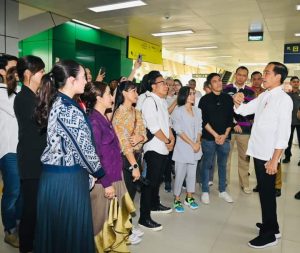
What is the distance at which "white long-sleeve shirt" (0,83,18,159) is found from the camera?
2486 mm

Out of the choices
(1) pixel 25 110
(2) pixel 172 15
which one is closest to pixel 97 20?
(2) pixel 172 15

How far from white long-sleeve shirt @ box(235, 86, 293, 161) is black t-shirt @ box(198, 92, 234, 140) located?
966 millimetres

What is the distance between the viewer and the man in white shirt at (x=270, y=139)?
2508 mm

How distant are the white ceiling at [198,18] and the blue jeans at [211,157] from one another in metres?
3.26

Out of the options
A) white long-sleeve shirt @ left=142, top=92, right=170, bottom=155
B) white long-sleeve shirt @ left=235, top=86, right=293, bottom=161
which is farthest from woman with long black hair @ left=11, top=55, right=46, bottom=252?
white long-sleeve shirt @ left=235, top=86, right=293, bottom=161

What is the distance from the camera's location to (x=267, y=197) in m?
2.65

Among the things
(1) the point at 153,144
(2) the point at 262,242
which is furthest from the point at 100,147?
(2) the point at 262,242

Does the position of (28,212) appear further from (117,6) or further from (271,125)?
(117,6)

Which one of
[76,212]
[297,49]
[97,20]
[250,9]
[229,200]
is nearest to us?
[76,212]

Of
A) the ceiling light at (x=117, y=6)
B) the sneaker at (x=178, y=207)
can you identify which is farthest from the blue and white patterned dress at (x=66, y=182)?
the ceiling light at (x=117, y=6)

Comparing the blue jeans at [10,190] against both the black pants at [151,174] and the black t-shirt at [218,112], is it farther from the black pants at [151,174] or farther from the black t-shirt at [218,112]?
the black t-shirt at [218,112]

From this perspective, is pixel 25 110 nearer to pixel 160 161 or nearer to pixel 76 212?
pixel 76 212

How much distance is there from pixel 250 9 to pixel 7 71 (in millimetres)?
5313

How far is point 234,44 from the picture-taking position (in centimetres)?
1056
